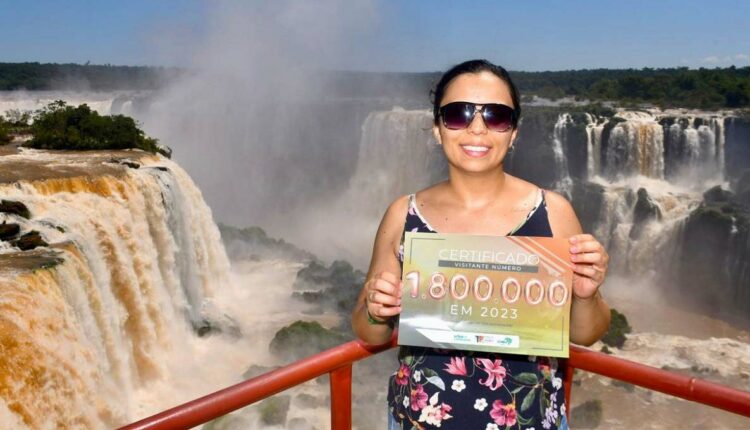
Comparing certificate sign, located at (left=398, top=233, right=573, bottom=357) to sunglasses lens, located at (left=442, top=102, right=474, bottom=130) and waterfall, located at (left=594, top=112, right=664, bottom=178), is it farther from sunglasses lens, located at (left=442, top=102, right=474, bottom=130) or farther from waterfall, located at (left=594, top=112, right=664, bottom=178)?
waterfall, located at (left=594, top=112, right=664, bottom=178)

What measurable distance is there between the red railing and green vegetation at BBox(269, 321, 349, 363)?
32.1 feet

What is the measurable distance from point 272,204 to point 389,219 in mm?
27735

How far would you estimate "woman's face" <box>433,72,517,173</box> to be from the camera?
181 centimetres

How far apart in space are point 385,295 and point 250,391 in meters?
0.53

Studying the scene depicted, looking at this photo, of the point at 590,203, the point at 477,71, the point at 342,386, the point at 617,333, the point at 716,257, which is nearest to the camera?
the point at 477,71

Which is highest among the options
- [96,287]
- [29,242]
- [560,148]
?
[560,148]

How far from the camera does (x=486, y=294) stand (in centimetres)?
166

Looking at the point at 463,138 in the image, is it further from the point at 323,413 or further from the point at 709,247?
the point at 709,247

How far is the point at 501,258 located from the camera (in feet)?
5.42

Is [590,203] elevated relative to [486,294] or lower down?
lower down

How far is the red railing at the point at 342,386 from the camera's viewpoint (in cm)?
173

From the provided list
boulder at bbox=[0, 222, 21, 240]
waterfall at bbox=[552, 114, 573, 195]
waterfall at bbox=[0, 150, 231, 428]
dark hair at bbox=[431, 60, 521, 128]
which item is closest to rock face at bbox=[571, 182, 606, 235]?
A: waterfall at bbox=[552, 114, 573, 195]

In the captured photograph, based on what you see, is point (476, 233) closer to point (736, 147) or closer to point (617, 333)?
point (617, 333)

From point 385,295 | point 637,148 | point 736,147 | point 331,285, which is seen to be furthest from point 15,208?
point 736,147
